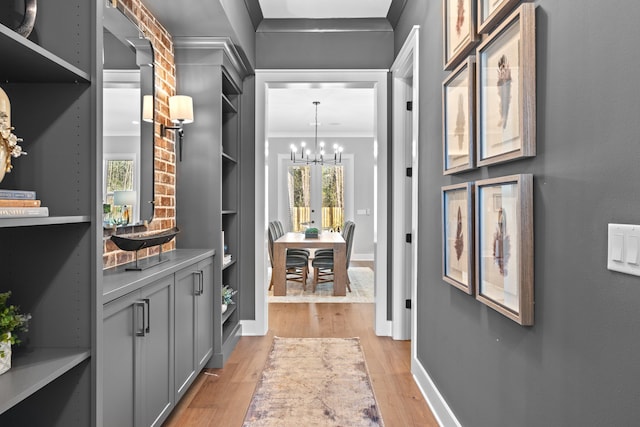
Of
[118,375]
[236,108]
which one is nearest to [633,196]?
[118,375]

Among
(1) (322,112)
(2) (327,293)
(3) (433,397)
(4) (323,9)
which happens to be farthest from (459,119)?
(1) (322,112)

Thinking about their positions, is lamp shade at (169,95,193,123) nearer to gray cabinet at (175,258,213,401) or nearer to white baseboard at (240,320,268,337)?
gray cabinet at (175,258,213,401)

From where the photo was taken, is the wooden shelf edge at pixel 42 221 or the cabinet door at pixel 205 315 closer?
the wooden shelf edge at pixel 42 221

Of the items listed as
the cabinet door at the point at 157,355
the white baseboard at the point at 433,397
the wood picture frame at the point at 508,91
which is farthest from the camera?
the white baseboard at the point at 433,397

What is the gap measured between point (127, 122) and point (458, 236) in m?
1.86

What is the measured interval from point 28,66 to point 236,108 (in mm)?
2713

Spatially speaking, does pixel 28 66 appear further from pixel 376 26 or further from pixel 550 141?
pixel 376 26

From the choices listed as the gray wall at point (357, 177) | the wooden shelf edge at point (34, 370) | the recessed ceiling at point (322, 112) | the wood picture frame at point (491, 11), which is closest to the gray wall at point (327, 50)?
the recessed ceiling at point (322, 112)

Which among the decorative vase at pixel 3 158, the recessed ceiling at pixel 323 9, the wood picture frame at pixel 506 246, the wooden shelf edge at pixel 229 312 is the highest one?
the recessed ceiling at pixel 323 9

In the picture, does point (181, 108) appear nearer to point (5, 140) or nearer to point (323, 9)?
point (323, 9)

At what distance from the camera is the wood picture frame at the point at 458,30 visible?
192cm

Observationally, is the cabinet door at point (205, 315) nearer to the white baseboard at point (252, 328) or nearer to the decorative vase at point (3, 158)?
the white baseboard at point (252, 328)

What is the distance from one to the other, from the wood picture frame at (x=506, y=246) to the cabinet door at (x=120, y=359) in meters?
1.45

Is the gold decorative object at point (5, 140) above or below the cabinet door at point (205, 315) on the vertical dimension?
above
